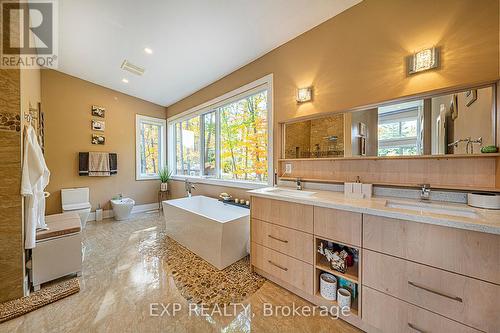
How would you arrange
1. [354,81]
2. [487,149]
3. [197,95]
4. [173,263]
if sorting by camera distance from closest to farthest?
[487,149] < [354,81] < [173,263] < [197,95]

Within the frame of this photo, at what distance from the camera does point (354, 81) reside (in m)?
1.81

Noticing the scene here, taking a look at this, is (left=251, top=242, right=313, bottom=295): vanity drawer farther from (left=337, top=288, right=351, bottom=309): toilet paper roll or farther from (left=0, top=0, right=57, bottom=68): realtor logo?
(left=0, top=0, right=57, bottom=68): realtor logo

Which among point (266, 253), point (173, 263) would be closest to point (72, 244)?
point (173, 263)

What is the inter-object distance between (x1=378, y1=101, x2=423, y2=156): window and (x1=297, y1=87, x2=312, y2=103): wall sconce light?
0.75 meters

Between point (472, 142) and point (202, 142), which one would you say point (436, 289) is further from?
point (202, 142)

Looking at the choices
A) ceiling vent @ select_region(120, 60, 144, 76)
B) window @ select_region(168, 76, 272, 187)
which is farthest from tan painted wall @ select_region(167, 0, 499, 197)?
ceiling vent @ select_region(120, 60, 144, 76)

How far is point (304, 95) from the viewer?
2.15 metres

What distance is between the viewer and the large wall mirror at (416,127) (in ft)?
4.28

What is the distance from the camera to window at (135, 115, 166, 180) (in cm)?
440

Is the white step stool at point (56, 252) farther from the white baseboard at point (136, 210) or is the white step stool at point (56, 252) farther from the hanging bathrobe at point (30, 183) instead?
the white baseboard at point (136, 210)

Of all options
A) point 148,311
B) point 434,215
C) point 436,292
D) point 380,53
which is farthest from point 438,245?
point 148,311

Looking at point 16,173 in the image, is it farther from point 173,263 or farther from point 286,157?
point 286,157

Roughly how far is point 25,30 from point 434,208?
4.08 meters

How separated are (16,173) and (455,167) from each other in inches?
143
